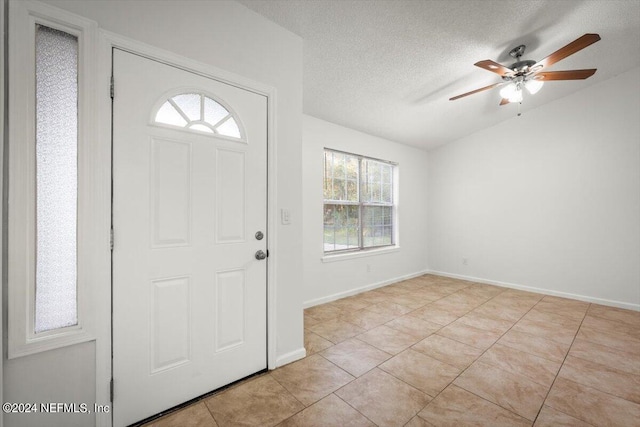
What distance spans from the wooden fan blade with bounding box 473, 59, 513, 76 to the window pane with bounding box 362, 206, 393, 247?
7.90 ft

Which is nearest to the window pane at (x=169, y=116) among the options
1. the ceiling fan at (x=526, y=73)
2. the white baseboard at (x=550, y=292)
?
the ceiling fan at (x=526, y=73)

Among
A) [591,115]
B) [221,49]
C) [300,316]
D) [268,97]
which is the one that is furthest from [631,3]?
[300,316]

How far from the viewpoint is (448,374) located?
2.02 meters

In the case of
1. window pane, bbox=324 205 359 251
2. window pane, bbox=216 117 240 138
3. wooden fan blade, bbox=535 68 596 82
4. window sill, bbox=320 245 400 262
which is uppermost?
wooden fan blade, bbox=535 68 596 82

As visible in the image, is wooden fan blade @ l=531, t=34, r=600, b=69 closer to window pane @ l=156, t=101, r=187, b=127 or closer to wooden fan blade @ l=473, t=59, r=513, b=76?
wooden fan blade @ l=473, t=59, r=513, b=76

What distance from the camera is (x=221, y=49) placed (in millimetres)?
1849

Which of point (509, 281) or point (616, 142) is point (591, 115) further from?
point (509, 281)

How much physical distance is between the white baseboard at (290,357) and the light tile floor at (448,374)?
4cm

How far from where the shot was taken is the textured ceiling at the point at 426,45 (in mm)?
2123

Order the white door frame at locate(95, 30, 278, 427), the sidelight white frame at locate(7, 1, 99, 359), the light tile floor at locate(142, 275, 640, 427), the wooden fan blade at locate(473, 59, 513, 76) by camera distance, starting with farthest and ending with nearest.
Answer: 1. the wooden fan blade at locate(473, 59, 513, 76)
2. the light tile floor at locate(142, 275, 640, 427)
3. the white door frame at locate(95, 30, 278, 427)
4. the sidelight white frame at locate(7, 1, 99, 359)

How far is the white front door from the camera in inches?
58.9

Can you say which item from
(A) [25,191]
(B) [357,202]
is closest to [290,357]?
(A) [25,191]

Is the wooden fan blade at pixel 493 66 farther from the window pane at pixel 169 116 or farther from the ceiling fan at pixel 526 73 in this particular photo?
the window pane at pixel 169 116

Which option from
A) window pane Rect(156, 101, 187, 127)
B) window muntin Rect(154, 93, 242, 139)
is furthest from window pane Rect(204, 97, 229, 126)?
window pane Rect(156, 101, 187, 127)
